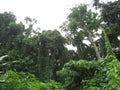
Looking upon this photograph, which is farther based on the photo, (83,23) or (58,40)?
(83,23)

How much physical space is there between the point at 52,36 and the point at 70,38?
293 cm

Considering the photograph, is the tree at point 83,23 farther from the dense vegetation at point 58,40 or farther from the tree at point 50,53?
the tree at point 50,53

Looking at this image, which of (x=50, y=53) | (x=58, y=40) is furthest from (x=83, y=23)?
(x=50, y=53)

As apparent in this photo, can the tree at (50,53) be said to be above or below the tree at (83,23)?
below

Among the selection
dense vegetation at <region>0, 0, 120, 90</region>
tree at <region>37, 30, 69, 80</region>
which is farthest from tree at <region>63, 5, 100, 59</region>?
tree at <region>37, 30, 69, 80</region>

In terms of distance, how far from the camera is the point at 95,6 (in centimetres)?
1986

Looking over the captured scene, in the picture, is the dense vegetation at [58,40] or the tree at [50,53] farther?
the tree at [50,53]

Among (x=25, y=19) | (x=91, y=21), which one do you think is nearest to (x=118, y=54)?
(x=91, y=21)

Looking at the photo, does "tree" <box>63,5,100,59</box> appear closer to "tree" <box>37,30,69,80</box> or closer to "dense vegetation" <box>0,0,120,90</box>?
"dense vegetation" <box>0,0,120,90</box>

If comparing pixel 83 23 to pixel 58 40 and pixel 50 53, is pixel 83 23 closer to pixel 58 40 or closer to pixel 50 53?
pixel 58 40

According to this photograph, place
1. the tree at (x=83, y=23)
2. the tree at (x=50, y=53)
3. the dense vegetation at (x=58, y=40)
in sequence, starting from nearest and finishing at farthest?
the dense vegetation at (x=58, y=40), the tree at (x=50, y=53), the tree at (x=83, y=23)

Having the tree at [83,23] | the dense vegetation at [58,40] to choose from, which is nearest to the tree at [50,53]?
the dense vegetation at [58,40]

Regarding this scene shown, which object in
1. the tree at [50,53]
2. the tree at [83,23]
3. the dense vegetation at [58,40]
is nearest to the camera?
the dense vegetation at [58,40]

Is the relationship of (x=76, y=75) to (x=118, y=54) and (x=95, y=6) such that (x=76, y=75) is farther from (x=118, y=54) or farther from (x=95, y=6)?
(x=95, y=6)
